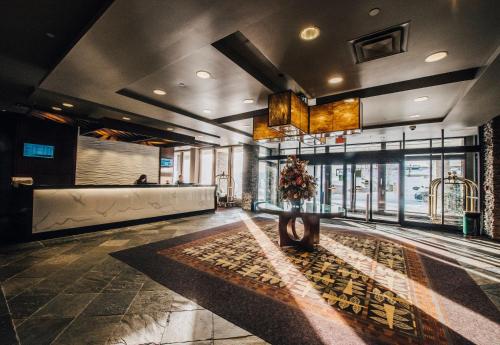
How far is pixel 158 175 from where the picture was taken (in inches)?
396

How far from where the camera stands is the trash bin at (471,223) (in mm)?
5898

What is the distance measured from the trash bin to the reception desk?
8397 mm

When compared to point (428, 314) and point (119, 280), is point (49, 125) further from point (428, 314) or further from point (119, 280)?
point (428, 314)

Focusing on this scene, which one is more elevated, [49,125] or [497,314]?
[49,125]

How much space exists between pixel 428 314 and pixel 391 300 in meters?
0.34

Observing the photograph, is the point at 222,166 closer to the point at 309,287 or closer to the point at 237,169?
the point at 237,169

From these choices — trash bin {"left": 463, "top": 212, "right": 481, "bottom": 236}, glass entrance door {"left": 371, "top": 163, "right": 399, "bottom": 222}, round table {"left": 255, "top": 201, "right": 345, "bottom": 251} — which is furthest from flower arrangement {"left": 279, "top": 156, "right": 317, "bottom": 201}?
trash bin {"left": 463, "top": 212, "right": 481, "bottom": 236}

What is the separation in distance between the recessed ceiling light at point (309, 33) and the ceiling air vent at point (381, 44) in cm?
53

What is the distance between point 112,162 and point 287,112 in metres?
7.50

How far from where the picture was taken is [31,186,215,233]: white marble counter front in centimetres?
452

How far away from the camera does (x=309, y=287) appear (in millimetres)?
2785

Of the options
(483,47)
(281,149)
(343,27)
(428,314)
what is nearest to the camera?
(428,314)

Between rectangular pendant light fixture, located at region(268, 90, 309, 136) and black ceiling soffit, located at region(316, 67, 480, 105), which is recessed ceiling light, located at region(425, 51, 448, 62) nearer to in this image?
black ceiling soffit, located at region(316, 67, 480, 105)

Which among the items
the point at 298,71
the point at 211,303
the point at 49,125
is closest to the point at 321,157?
the point at 298,71
